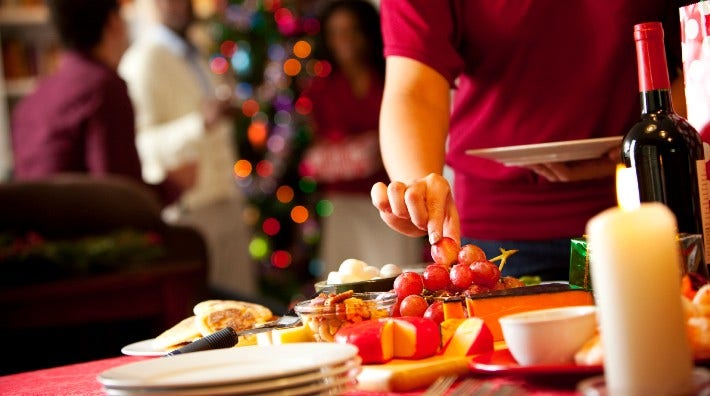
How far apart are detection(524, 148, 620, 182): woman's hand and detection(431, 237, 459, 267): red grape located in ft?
1.31

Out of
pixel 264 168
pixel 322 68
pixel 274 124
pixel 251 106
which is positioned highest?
pixel 322 68

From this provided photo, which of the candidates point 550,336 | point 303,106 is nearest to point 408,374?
point 550,336

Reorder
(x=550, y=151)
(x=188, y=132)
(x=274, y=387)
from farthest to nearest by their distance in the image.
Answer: (x=188, y=132) < (x=550, y=151) < (x=274, y=387)

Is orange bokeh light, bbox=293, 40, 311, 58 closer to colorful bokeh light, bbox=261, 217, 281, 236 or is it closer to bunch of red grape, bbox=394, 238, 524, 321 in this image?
colorful bokeh light, bbox=261, 217, 281, 236

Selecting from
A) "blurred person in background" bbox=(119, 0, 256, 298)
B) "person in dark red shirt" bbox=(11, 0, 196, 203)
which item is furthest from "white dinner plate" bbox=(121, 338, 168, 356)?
"blurred person in background" bbox=(119, 0, 256, 298)

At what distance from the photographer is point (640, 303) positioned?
2.33 feet

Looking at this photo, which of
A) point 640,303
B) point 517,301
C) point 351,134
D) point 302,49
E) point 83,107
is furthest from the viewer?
point 302,49

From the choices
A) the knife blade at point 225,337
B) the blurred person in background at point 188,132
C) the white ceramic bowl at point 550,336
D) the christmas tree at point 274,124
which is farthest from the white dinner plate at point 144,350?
the christmas tree at point 274,124

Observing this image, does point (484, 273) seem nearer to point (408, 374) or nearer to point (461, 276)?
point (461, 276)

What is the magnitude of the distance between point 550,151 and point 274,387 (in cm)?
64

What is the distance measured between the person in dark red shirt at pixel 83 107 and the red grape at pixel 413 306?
2.90 metres

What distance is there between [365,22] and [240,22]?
1118 mm

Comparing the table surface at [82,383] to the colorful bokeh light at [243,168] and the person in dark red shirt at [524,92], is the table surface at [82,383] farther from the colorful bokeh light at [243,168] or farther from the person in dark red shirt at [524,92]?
the colorful bokeh light at [243,168]

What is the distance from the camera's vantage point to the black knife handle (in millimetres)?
1144
